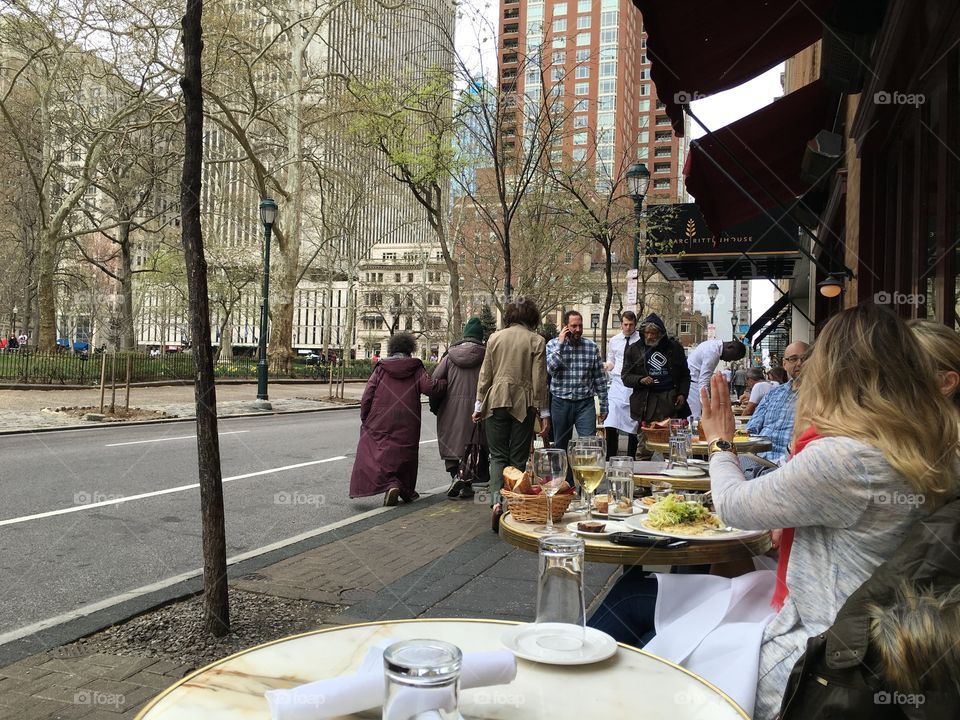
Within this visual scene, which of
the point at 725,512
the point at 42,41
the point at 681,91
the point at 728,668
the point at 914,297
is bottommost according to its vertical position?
the point at 728,668

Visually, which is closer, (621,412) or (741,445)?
(741,445)

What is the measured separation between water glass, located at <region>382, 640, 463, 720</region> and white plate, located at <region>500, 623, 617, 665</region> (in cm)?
55

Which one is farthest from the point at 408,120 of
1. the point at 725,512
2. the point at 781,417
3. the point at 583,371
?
the point at 725,512

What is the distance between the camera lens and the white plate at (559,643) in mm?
1482

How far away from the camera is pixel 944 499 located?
185 cm

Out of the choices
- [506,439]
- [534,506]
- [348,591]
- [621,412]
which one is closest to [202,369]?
[348,591]

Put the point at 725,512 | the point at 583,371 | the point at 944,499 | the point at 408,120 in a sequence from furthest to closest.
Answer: the point at 408,120 < the point at 583,371 < the point at 725,512 < the point at 944,499

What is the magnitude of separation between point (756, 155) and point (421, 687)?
695cm

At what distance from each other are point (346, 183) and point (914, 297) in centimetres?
2986

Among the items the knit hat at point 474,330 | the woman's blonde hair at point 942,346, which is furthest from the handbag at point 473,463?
the woman's blonde hair at point 942,346

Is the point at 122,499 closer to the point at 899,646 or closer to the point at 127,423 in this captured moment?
the point at 899,646

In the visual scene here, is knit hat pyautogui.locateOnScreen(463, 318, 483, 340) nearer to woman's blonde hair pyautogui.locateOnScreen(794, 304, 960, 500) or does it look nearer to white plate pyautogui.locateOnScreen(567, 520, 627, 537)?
white plate pyautogui.locateOnScreen(567, 520, 627, 537)

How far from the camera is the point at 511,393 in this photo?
7039mm

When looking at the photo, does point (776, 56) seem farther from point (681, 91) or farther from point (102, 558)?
point (102, 558)
